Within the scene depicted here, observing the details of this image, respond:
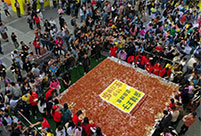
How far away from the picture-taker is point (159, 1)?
752 inches

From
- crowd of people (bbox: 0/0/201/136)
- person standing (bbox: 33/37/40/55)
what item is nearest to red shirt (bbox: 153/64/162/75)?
crowd of people (bbox: 0/0/201/136)

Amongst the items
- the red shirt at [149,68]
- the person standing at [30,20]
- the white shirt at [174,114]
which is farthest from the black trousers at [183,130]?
the person standing at [30,20]

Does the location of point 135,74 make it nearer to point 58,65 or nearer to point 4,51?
point 58,65

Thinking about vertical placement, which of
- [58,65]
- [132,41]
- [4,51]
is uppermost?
[132,41]

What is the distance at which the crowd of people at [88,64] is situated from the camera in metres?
7.88

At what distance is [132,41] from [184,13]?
6213mm

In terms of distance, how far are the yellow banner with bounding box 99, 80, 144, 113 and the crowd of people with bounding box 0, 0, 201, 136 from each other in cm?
157

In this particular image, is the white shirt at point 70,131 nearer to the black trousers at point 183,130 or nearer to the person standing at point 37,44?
the black trousers at point 183,130

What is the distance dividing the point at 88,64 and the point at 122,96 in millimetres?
2903

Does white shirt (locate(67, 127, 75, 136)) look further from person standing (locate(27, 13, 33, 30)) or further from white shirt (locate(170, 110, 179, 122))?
person standing (locate(27, 13, 33, 30))

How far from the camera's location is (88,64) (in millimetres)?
11273

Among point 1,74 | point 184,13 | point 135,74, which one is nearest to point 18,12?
point 1,74

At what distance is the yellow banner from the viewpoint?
30.7 ft

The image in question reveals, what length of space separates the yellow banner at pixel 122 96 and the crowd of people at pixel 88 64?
1575mm
